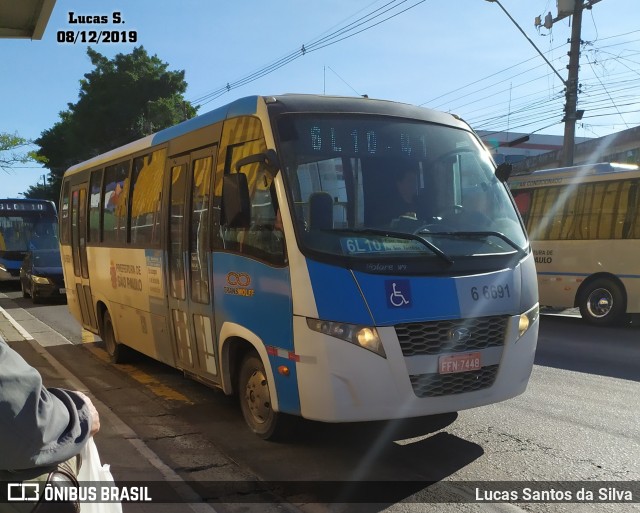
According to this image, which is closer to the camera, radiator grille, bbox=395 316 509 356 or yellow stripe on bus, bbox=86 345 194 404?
radiator grille, bbox=395 316 509 356

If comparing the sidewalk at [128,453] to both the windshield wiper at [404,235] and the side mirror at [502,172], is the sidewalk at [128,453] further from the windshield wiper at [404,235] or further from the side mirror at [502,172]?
the side mirror at [502,172]

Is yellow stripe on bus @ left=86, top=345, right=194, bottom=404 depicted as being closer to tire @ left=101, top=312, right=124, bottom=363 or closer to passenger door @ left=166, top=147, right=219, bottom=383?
tire @ left=101, top=312, right=124, bottom=363

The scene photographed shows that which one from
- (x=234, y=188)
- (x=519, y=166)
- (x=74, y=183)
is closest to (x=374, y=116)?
(x=234, y=188)

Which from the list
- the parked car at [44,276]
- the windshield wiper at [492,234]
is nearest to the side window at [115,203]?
the windshield wiper at [492,234]

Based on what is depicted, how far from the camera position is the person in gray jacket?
5.37 ft

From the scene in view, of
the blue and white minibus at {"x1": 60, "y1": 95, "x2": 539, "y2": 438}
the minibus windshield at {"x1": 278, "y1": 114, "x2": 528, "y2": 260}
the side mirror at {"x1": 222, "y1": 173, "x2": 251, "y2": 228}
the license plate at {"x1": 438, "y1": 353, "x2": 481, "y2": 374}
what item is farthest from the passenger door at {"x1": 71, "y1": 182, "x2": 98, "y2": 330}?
the license plate at {"x1": 438, "y1": 353, "x2": 481, "y2": 374}

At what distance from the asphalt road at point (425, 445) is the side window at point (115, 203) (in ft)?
6.65

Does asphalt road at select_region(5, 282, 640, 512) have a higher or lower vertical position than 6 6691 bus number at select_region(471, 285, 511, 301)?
lower

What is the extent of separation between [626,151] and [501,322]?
26237 millimetres

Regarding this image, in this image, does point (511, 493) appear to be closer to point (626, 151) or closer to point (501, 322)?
point (501, 322)

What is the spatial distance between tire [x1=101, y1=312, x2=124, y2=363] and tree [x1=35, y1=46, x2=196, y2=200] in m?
30.3

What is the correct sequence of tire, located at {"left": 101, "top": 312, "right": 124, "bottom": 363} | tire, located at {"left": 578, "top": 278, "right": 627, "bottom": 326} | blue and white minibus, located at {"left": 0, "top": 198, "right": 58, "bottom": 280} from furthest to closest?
blue and white minibus, located at {"left": 0, "top": 198, "right": 58, "bottom": 280} < tire, located at {"left": 578, "top": 278, "right": 627, "bottom": 326} < tire, located at {"left": 101, "top": 312, "right": 124, "bottom": 363}

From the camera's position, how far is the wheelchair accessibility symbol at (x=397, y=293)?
408 cm

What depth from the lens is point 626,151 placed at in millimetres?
26781
